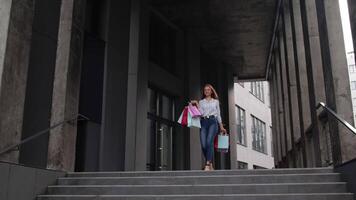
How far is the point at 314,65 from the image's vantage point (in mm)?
11727

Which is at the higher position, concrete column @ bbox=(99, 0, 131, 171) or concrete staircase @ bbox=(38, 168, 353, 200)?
concrete column @ bbox=(99, 0, 131, 171)

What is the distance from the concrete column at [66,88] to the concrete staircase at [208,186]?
109cm

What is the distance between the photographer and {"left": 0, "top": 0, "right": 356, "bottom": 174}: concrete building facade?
8.69m

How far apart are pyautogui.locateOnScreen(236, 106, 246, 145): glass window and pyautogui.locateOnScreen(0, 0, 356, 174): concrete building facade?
850 cm

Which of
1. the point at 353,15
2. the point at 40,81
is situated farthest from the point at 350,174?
the point at 40,81

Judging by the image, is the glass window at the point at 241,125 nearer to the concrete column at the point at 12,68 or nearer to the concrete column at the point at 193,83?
the concrete column at the point at 193,83

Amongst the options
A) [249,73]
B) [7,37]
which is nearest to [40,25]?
[7,37]

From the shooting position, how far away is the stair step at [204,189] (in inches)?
266

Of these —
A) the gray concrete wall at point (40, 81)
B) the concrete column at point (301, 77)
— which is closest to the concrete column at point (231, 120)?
the concrete column at point (301, 77)

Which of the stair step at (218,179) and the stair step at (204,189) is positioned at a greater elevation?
the stair step at (218,179)

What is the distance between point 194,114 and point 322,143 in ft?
13.3

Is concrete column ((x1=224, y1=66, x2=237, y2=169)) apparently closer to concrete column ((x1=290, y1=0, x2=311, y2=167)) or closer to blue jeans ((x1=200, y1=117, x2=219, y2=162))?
concrete column ((x1=290, y1=0, x2=311, y2=167))

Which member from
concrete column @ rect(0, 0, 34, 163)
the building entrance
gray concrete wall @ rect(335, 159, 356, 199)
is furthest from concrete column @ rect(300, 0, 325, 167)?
concrete column @ rect(0, 0, 34, 163)

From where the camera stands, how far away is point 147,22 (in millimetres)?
16609
